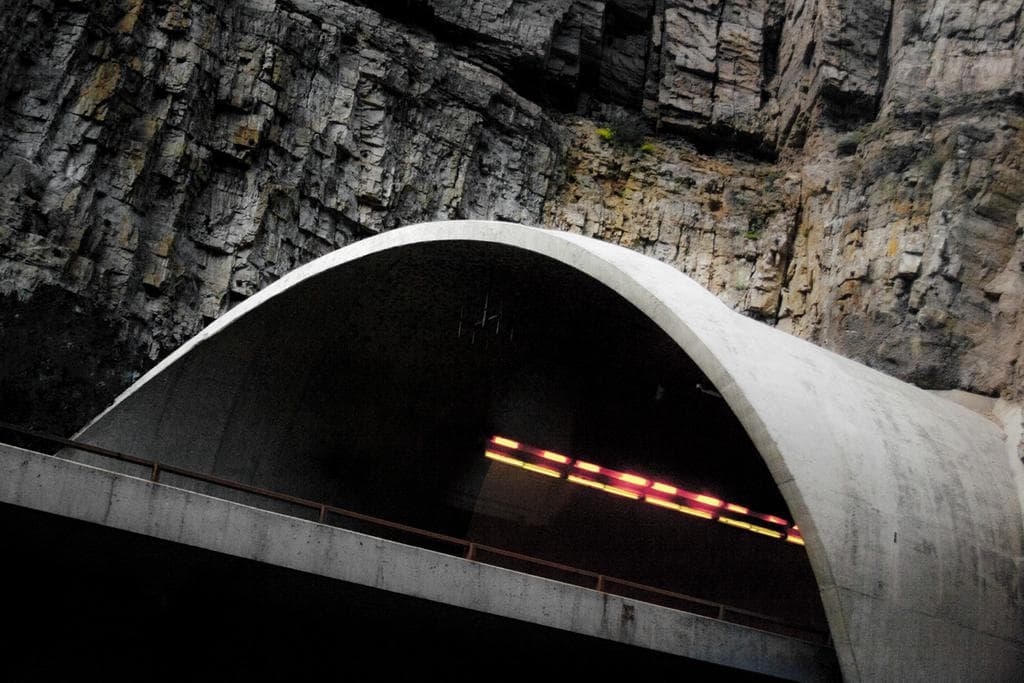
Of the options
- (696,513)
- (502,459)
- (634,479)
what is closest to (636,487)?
(634,479)

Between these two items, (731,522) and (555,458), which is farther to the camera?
(731,522)

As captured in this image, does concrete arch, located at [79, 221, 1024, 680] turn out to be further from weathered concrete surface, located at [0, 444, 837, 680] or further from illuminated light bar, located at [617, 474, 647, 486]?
illuminated light bar, located at [617, 474, 647, 486]

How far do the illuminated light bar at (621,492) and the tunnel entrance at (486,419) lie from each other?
0.23ft

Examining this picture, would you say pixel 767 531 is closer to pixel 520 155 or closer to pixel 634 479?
pixel 634 479

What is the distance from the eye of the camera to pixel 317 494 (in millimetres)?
12852

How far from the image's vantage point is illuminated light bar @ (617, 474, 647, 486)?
13.4m

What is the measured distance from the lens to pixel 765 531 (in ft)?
44.7

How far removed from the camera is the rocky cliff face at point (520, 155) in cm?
1758

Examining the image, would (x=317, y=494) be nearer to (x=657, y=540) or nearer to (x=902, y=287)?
(x=657, y=540)

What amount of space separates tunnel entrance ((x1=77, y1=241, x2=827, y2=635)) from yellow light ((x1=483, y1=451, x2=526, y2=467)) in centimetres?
4

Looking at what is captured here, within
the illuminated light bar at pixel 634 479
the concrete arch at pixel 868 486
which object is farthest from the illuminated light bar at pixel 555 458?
the concrete arch at pixel 868 486

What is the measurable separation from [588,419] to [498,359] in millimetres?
1577

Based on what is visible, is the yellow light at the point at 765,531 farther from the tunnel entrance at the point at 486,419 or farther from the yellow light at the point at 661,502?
the yellow light at the point at 661,502

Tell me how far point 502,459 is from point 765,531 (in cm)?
386
